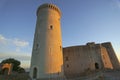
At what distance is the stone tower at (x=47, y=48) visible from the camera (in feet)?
54.3

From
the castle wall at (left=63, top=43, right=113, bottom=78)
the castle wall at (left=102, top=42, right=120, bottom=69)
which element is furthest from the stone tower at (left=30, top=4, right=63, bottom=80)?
the castle wall at (left=102, top=42, right=120, bottom=69)

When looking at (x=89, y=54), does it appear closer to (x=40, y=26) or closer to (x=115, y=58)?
(x=115, y=58)

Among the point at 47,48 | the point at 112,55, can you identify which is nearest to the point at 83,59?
the point at 112,55

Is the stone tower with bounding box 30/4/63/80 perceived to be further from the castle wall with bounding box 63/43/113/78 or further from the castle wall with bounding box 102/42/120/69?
the castle wall with bounding box 102/42/120/69

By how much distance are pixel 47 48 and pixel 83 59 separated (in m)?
12.2

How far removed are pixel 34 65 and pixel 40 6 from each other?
12.2m

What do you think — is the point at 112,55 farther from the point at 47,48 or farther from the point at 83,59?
the point at 47,48

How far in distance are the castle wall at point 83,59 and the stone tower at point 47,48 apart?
26.8ft

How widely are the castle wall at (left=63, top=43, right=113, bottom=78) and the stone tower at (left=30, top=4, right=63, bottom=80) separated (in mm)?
8170

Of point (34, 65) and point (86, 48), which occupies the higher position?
point (86, 48)

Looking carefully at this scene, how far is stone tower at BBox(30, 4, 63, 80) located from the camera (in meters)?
16.6

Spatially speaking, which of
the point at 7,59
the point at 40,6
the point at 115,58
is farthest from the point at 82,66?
the point at 7,59

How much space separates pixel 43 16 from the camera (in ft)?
68.0

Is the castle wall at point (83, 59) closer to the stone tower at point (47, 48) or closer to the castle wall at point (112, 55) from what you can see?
the castle wall at point (112, 55)
